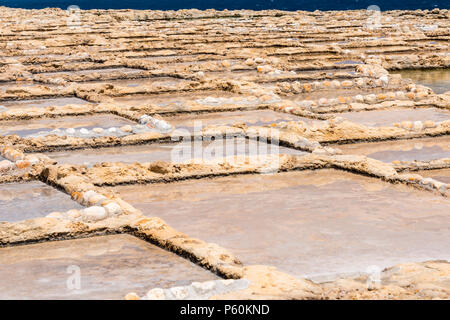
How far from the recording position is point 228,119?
625 cm

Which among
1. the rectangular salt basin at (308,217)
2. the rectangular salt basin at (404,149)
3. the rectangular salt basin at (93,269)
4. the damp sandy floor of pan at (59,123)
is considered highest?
the damp sandy floor of pan at (59,123)

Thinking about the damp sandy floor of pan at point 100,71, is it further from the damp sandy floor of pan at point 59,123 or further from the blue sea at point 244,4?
the blue sea at point 244,4

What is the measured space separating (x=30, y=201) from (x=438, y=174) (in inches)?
90.0

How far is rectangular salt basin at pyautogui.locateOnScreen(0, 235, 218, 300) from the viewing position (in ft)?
9.43

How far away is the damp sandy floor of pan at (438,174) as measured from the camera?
455cm

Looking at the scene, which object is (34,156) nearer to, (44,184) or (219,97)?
(44,184)

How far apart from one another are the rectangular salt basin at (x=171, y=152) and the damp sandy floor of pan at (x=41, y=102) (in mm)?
→ 1844

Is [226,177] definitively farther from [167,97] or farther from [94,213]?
[167,97]

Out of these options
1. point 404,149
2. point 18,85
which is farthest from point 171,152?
point 18,85

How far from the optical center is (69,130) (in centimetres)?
568

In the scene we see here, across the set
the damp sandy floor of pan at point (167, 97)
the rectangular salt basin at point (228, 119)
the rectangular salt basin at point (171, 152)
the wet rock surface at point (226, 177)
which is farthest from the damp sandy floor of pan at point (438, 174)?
the damp sandy floor of pan at point (167, 97)

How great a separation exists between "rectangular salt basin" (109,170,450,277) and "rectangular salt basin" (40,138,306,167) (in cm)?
48
